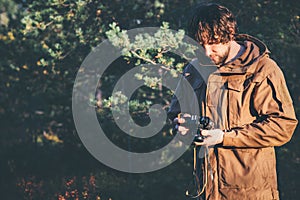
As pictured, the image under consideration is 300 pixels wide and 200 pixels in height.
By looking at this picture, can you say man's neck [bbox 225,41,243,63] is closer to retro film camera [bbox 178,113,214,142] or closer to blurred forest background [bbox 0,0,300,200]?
retro film camera [bbox 178,113,214,142]

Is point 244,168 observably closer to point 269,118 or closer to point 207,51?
point 269,118

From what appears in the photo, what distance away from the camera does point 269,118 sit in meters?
2.95

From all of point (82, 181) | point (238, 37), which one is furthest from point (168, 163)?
point (238, 37)

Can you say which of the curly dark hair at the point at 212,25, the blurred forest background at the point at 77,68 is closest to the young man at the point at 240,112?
the curly dark hair at the point at 212,25

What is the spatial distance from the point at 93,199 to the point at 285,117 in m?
5.84

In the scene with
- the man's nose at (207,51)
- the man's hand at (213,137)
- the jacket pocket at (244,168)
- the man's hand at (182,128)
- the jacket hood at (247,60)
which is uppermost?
the man's nose at (207,51)

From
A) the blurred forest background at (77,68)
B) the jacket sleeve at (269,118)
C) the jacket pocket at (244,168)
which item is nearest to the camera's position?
the jacket sleeve at (269,118)

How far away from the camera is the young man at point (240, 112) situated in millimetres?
2967

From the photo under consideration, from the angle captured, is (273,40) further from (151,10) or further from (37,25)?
(37,25)

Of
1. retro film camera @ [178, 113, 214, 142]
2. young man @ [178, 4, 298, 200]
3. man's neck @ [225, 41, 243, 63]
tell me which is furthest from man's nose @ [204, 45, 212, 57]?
retro film camera @ [178, 113, 214, 142]

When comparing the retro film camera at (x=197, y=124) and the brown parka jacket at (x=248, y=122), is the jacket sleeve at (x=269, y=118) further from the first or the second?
the retro film camera at (x=197, y=124)

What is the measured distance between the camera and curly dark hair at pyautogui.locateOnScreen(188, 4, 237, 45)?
125 inches

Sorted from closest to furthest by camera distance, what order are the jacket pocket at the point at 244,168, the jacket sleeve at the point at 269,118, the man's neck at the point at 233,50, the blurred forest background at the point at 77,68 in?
the jacket sleeve at the point at 269,118
the jacket pocket at the point at 244,168
the man's neck at the point at 233,50
the blurred forest background at the point at 77,68

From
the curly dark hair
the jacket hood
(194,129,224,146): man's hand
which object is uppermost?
the curly dark hair
